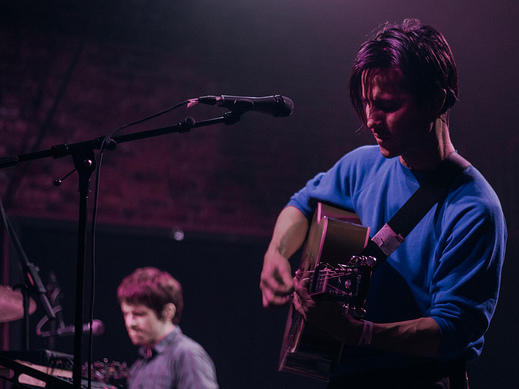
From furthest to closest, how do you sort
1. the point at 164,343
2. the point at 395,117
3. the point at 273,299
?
the point at 164,343 → the point at 273,299 → the point at 395,117

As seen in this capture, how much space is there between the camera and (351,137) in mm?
5828

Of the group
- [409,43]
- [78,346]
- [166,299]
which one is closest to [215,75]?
[166,299]

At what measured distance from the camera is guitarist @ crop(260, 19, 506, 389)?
170 centimetres

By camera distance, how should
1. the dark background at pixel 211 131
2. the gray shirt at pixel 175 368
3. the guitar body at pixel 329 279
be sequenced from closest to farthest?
the guitar body at pixel 329 279 → the gray shirt at pixel 175 368 → the dark background at pixel 211 131

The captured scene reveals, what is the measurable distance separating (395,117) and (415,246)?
0.41 metres

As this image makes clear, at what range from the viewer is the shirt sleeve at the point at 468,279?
168 cm

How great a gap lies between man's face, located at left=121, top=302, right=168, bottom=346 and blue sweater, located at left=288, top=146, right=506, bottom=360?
2026 mm

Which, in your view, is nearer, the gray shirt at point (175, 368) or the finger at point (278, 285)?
the finger at point (278, 285)

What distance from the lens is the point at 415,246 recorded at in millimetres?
1895

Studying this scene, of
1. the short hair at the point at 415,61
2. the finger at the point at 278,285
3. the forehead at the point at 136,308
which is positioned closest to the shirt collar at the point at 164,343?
the forehead at the point at 136,308

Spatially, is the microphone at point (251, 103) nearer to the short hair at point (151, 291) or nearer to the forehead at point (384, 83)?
the forehead at point (384, 83)

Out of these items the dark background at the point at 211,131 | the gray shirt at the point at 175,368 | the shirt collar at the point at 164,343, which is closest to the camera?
the gray shirt at the point at 175,368

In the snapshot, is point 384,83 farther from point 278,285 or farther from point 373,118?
point 278,285

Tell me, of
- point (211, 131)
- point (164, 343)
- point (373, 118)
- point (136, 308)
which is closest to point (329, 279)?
point (373, 118)
